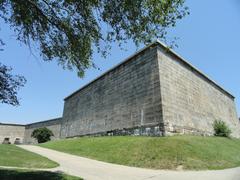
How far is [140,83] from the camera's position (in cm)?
1698

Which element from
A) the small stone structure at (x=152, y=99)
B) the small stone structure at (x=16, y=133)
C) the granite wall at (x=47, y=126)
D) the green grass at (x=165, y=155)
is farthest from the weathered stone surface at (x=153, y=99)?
the small stone structure at (x=16, y=133)

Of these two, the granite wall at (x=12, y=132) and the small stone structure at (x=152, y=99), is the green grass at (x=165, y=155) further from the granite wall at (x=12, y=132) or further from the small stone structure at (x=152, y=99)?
the granite wall at (x=12, y=132)

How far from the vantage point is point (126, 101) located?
1805 centimetres

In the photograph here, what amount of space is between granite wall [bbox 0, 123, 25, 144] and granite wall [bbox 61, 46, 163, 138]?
32.4 m

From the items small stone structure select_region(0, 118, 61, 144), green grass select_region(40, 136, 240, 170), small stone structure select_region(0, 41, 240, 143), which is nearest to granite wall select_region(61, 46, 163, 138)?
small stone structure select_region(0, 41, 240, 143)

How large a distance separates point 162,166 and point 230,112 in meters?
22.9

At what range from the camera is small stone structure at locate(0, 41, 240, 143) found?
15047 millimetres

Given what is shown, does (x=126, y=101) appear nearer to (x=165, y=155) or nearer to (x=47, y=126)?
(x=165, y=155)

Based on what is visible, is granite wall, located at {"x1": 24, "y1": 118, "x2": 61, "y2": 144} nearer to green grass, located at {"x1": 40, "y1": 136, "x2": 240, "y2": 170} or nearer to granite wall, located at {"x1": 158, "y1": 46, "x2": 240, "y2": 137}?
granite wall, located at {"x1": 158, "y1": 46, "x2": 240, "y2": 137}

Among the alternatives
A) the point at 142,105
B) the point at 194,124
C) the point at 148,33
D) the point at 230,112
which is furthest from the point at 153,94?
the point at 230,112

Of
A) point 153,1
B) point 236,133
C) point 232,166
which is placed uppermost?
point 153,1

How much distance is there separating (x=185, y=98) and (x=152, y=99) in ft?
12.3

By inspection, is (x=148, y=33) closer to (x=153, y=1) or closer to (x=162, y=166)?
(x=153, y=1)

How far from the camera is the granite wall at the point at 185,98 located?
15.1 meters
